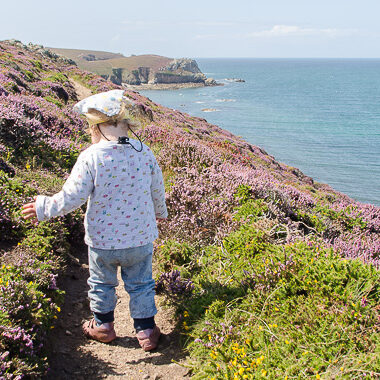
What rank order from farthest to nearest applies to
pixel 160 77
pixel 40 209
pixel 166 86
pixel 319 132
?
1. pixel 160 77
2. pixel 166 86
3. pixel 319 132
4. pixel 40 209

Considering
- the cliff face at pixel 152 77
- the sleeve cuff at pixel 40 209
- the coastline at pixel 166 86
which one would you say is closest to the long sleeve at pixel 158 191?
the sleeve cuff at pixel 40 209

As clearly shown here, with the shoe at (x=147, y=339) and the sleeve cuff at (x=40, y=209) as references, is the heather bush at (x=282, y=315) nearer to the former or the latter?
the shoe at (x=147, y=339)

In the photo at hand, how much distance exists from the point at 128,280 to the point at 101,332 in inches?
25.1

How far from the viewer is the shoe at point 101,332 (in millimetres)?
3701

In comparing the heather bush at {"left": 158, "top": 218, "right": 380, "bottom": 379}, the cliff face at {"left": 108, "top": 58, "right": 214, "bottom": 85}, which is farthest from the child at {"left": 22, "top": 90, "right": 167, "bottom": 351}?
the cliff face at {"left": 108, "top": 58, "right": 214, "bottom": 85}

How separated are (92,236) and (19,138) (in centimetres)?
463

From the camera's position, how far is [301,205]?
7445mm

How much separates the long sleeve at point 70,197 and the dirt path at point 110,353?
1.29 metres

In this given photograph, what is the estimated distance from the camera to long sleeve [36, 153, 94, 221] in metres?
3.17

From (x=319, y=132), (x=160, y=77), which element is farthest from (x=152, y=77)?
(x=319, y=132)

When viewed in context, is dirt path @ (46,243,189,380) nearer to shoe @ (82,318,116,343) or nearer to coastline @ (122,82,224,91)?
shoe @ (82,318,116,343)

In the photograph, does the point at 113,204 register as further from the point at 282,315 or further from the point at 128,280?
the point at 282,315

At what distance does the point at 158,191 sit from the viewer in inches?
145

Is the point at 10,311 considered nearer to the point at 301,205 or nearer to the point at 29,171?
the point at 29,171
